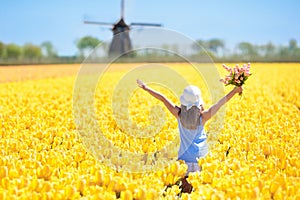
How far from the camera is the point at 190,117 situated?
485 cm

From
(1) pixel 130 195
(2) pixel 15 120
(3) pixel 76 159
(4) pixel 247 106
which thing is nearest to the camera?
(1) pixel 130 195

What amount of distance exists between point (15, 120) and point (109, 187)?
408cm

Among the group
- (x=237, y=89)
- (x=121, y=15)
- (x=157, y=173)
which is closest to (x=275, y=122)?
(x=237, y=89)

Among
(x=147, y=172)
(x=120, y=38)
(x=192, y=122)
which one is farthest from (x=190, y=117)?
Answer: (x=120, y=38)

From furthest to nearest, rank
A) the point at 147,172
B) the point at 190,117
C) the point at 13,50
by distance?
the point at 13,50, the point at 190,117, the point at 147,172

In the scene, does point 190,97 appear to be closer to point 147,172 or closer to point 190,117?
point 190,117

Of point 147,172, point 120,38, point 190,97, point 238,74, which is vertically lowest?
point 147,172

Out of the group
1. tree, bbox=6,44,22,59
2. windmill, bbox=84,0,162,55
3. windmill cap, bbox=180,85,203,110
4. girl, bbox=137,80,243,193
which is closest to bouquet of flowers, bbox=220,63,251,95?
girl, bbox=137,80,243,193

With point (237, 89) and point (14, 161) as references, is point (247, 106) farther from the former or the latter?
point (14, 161)

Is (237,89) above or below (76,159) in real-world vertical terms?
above

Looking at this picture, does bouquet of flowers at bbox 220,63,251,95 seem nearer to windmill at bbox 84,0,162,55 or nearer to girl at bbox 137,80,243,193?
girl at bbox 137,80,243,193

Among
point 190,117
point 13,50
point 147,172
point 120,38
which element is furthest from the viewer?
point 13,50

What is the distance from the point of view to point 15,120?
7004mm

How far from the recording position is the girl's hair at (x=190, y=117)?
4.82 metres
